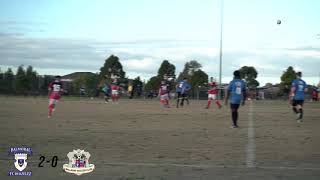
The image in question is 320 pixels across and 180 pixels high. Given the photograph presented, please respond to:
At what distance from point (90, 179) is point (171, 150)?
11.3 ft

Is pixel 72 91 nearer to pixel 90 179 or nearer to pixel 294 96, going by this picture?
pixel 294 96

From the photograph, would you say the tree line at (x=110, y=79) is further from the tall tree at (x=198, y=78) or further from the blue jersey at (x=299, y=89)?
the blue jersey at (x=299, y=89)

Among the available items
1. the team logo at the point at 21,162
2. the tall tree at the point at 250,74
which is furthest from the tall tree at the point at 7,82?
the team logo at the point at 21,162

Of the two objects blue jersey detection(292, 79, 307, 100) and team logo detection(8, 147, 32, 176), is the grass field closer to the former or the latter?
team logo detection(8, 147, 32, 176)

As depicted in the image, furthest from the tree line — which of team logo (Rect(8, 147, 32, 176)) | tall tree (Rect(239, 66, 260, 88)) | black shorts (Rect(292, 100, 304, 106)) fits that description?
team logo (Rect(8, 147, 32, 176))

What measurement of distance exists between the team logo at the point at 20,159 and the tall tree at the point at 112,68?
83465 millimetres

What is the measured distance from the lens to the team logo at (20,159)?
895 cm

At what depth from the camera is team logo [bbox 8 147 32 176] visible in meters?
8.95

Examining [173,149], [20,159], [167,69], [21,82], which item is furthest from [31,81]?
[20,159]

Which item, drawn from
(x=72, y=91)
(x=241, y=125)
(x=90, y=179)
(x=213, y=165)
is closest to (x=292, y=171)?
(x=213, y=165)

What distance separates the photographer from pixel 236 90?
18875mm

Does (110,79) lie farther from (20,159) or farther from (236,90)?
Answer: (20,159)

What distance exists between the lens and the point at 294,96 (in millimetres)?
21469

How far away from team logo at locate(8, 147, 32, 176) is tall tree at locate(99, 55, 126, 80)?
274ft
